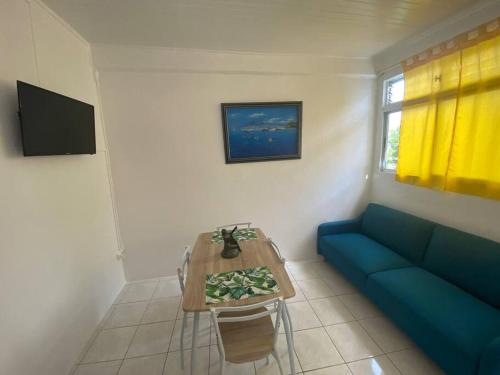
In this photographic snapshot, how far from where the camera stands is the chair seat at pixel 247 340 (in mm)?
1238

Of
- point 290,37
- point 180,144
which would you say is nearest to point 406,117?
point 290,37

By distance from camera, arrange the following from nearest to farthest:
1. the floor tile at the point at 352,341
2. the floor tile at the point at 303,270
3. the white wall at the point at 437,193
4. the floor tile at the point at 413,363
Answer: the floor tile at the point at 413,363, the floor tile at the point at 352,341, the white wall at the point at 437,193, the floor tile at the point at 303,270

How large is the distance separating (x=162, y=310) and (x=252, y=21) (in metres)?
2.80

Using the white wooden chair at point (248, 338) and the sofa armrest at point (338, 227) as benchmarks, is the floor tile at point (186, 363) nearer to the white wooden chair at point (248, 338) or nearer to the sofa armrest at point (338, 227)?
the white wooden chair at point (248, 338)

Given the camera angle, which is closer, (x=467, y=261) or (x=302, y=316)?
(x=467, y=261)

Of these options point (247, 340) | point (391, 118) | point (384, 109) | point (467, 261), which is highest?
point (384, 109)

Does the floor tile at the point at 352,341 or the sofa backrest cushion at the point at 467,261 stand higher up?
the sofa backrest cushion at the point at 467,261

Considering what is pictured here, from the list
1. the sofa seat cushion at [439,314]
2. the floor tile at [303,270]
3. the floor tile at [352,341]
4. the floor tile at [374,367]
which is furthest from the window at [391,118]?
the floor tile at [374,367]

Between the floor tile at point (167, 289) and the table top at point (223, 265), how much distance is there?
2.76 ft

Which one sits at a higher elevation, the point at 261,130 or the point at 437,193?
the point at 261,130

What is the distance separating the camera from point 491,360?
1.10m

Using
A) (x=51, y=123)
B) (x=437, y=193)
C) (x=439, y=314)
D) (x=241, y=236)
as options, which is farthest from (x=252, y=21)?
(x=439, y=314)

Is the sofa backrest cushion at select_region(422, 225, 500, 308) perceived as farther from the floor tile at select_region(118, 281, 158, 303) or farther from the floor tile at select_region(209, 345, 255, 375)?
the floor tile at select_region(118, 281, 158, 303)

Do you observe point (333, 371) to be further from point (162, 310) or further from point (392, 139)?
point (392, 139)
